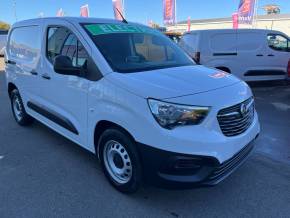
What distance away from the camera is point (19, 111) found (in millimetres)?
6004

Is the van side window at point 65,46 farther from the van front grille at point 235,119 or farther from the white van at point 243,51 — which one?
the white van at point 243,51

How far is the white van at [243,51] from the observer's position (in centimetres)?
994

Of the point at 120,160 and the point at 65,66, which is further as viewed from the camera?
the point at 65,66

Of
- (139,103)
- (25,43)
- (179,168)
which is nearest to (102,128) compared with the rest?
(139,103)

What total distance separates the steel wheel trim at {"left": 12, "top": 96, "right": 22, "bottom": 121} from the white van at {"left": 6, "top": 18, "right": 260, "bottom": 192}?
1.32m

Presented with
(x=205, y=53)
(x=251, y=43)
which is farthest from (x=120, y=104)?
(x=251, y=43)

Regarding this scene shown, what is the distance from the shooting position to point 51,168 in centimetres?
416

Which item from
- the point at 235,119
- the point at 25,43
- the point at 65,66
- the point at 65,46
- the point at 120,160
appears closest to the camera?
the point at 235,119

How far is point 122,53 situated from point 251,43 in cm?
768

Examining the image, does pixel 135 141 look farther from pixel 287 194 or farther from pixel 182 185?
pixel 287 194

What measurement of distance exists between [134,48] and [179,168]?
5.61 ft

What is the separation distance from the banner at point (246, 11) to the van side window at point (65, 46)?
20.6 metres

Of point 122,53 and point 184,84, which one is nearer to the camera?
point 184,84

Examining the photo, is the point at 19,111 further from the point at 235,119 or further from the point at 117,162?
the point at 235,119
